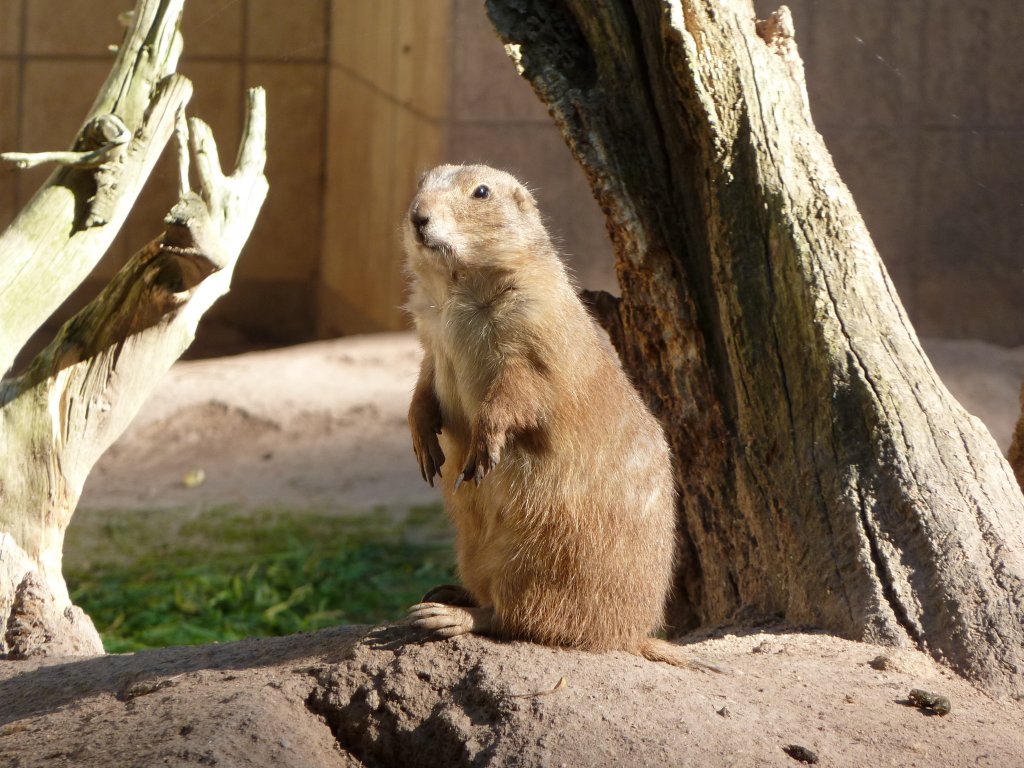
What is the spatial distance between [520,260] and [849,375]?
107cm

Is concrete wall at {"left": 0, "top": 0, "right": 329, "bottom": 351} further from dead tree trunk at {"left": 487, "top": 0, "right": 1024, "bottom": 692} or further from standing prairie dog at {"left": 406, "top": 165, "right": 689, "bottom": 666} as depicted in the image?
standing prairie dog at {"left": 406, "top": 165, "right": 689, "bottom": 666}

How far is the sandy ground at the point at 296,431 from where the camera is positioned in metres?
7.59

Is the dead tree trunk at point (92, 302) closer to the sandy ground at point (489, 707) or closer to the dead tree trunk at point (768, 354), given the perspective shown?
the sandy ground at point (489, 707)

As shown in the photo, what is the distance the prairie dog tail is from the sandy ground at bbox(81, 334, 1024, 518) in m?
3.96

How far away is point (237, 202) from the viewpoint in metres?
4.45

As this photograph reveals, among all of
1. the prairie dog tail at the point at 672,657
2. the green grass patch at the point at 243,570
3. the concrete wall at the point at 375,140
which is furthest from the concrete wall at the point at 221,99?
the prairie dog tail at the point at 672,657

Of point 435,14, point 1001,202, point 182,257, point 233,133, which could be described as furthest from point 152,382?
point 233,133

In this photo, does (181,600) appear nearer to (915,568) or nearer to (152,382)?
(152,382)

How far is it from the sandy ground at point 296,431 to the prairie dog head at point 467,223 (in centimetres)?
383

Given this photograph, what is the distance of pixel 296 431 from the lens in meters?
8.20

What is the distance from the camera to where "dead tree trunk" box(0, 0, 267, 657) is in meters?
4.05

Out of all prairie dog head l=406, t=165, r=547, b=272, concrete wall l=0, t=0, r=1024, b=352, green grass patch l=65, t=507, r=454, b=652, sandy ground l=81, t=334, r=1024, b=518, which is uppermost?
concrete wall l=0, t=0, r=1024, b=352

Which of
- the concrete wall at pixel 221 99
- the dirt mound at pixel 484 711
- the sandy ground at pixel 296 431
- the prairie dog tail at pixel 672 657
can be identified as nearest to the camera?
the dirt mound at pixel 484 711

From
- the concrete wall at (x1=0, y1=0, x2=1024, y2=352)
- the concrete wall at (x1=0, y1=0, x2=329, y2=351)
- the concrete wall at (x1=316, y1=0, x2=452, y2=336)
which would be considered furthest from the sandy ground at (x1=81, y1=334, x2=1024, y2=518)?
the concrete wall at (x1=0, y1=0, x2=329, y2=351)
